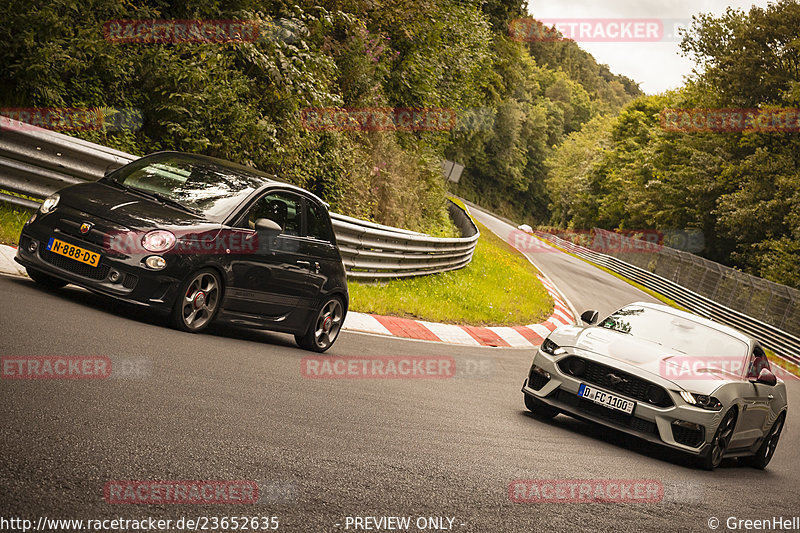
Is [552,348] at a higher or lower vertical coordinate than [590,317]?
lower

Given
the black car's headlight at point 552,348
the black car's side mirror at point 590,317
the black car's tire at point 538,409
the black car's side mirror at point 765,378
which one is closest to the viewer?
the black car's headlight at point 552,348

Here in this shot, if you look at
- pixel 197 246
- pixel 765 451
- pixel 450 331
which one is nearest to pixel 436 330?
pixel 450 331

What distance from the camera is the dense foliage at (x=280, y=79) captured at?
1149cm

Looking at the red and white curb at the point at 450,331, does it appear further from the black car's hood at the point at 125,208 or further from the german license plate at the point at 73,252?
the german license plate at the point at 73,252

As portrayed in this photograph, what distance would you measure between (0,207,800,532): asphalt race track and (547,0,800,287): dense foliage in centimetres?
3763

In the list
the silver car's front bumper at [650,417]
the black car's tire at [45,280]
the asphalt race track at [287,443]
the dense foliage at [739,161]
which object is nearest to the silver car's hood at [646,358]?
the silver car's front bumper at [650,417]

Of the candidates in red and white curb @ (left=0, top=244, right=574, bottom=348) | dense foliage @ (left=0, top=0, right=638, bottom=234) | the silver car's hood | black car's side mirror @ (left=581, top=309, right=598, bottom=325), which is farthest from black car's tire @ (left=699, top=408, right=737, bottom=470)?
dense foliage @ (left=0, top=0, right=638, bottom=234)

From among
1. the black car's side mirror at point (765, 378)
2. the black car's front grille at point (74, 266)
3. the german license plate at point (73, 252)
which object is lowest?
the black car's front grille at point (74, 266)

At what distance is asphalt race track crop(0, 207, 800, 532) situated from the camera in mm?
3820

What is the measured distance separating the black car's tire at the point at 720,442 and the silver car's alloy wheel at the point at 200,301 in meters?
4.89

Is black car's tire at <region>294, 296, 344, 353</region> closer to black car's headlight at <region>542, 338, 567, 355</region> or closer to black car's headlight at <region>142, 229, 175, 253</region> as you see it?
black car's headlight at <region>142, 229, 175, 253</region>

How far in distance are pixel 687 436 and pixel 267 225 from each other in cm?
450

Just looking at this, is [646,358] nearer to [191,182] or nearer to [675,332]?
[675,332]

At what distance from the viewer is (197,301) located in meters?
7.65
